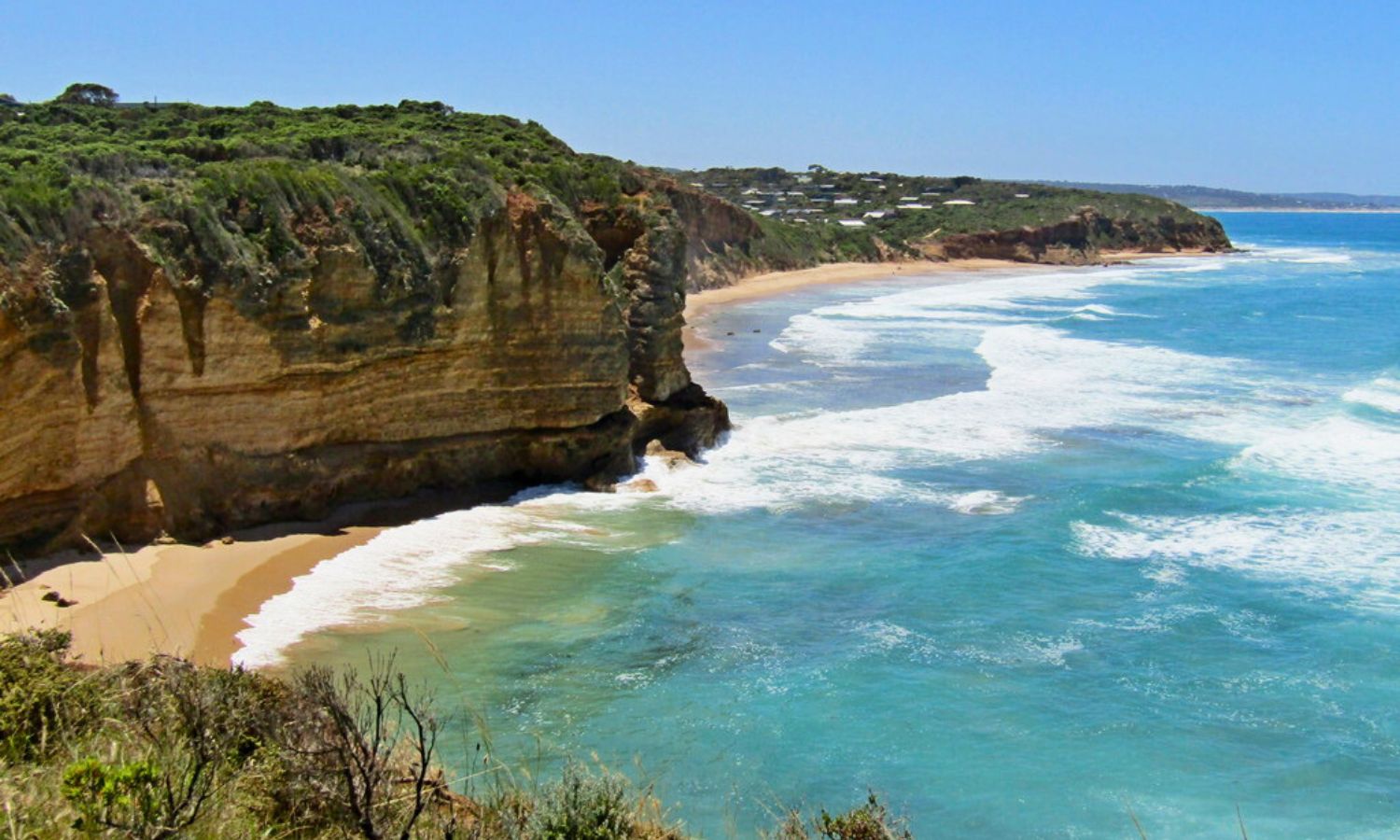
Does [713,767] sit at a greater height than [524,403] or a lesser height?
lesser

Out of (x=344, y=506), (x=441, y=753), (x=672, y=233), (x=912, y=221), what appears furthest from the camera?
(x=912, y=221)

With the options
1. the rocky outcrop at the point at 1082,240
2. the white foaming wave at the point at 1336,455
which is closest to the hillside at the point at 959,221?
the rocky outcrop at the point at 1082,240

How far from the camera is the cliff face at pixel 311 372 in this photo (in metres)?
15.2

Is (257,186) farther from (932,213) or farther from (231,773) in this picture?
(932,213)

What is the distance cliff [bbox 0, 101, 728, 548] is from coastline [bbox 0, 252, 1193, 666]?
428 mm

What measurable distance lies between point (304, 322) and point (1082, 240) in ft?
295

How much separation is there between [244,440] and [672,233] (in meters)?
9.70

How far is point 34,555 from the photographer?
14.9 metres

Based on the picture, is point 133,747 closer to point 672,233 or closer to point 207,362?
point 207,362

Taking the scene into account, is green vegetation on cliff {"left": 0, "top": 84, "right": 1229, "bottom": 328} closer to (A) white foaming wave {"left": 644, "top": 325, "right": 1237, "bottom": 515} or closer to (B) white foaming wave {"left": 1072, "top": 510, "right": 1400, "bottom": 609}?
(A) white foaming wave {"left": 644, "top": 325, "right": 1237, "bottom": 515}

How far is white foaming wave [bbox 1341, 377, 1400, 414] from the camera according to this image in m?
30.7

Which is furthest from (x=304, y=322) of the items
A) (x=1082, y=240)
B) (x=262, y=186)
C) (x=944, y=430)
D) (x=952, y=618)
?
(x=1082, y=240)

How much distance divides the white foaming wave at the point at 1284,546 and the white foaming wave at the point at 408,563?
821 centimetres

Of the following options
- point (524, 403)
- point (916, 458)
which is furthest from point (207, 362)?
point (916, 458)
